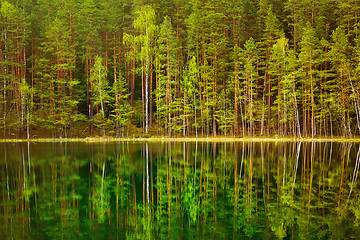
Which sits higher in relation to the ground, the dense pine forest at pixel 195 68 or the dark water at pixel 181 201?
the dense pine forest at pixel 195 68

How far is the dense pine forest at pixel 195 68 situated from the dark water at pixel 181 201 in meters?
27.1

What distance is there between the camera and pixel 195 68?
49.1 meters

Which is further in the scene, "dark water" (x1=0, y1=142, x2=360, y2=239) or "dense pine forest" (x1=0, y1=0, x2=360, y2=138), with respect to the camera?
"dense pine forest" (x1=0, y1=0, x2=360, y2=138)

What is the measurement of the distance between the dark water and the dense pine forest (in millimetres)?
27115

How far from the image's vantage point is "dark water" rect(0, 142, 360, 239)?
9125 mm

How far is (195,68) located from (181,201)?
38160mm

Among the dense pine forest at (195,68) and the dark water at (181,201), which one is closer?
the dark water at (181,201)

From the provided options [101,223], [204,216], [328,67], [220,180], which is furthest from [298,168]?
[328,67]

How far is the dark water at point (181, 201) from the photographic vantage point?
29.9 feet

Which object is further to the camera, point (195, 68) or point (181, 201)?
point (195, 68)

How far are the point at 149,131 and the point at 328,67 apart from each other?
2824cm

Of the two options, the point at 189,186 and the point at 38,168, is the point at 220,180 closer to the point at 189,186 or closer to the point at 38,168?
the point at 189,186

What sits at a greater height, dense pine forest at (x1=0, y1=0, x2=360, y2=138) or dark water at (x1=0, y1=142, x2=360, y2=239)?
dense pine forest at (x1=0, y1=0, x2=360, y2=138)

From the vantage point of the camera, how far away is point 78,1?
6219 cm
